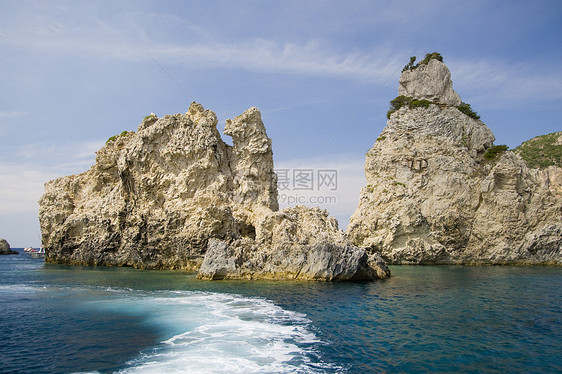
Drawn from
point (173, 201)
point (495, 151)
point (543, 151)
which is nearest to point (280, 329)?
point (173, 201)

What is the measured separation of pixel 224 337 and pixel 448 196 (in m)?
48.6

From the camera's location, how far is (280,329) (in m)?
14.6

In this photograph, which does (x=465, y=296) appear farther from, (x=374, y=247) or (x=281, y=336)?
(x=374, y=247)

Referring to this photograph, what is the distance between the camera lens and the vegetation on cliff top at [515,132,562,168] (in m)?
83.1

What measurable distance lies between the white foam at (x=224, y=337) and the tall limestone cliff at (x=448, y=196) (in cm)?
3635

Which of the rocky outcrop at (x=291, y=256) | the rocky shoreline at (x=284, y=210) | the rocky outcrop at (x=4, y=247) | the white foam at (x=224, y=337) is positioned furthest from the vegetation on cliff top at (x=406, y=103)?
→ the rocky outcrop at (x=4, y=247)

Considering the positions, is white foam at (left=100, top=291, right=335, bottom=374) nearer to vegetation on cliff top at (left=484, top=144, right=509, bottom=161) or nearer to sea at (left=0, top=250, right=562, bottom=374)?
sea at (left=0, top=250, right=562, bottom=374)

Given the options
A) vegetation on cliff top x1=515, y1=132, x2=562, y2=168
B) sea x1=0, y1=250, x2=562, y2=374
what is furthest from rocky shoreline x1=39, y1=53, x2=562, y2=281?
vegetation on cliff top x1=515, y1=132, x2=562, y2=168

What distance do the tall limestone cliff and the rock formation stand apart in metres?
18.9

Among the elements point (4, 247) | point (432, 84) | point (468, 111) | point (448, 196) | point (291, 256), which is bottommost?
point (4, 247)

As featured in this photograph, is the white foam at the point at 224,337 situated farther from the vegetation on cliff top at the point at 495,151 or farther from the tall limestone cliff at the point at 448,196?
the vegetation on cliff top at the point at 495,151

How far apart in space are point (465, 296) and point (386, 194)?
1331 inches

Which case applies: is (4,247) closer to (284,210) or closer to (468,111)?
(284,210)

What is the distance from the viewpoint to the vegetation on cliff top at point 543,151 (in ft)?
273
